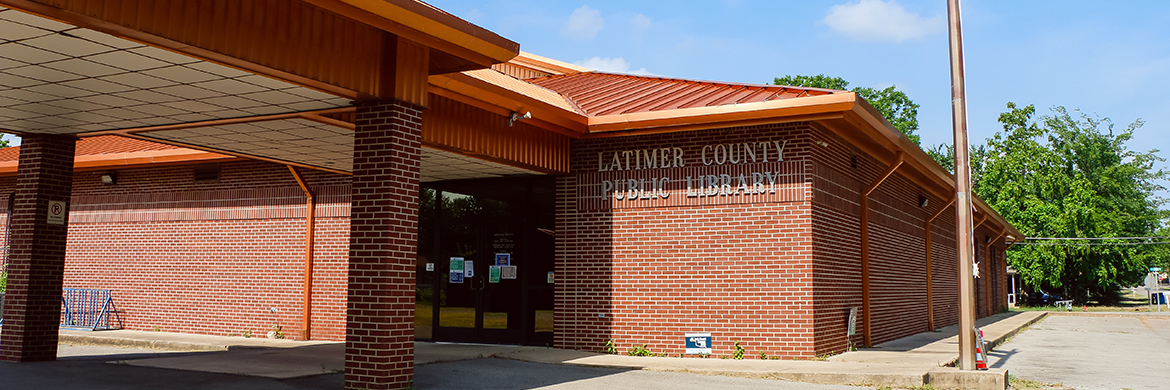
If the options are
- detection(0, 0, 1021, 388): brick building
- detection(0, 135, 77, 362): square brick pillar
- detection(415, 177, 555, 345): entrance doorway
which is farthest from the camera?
detection(415, 177, 555, 345): entrance doorway

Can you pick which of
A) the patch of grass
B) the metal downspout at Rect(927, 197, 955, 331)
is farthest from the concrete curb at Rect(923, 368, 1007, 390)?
the metal downspout at Rect(927, 197, 955, 331)

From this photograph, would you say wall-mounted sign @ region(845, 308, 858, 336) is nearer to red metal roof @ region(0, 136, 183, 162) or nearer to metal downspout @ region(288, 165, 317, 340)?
metal downspout @ region(288, 165, 317, 340)

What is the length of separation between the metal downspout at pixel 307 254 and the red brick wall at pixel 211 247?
12 centimetres

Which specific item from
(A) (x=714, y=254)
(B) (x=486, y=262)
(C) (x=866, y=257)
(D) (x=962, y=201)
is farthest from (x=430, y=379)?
(C) (x=866, y=257)

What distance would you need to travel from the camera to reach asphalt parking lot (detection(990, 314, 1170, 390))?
36.7 feet

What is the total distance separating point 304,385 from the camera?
30.7 ft

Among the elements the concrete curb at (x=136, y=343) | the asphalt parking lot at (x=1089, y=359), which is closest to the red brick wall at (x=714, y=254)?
the asphalt parking lot at (x=1089, y=359)

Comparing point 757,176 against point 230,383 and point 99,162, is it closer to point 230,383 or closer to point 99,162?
point 230,383

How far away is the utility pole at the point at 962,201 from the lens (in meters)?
10.1

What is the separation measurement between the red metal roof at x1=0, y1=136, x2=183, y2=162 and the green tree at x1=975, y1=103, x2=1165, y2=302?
48.2 metres

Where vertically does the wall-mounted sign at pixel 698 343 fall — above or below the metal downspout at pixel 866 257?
below

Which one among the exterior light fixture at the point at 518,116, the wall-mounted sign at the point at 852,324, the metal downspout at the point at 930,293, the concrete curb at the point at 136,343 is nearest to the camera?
the exterior light fixture at the point at 518,116

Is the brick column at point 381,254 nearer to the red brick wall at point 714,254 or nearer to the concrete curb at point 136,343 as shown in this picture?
the red brick wall at point 714,254

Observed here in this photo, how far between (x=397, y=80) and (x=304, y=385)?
11.3 ft
